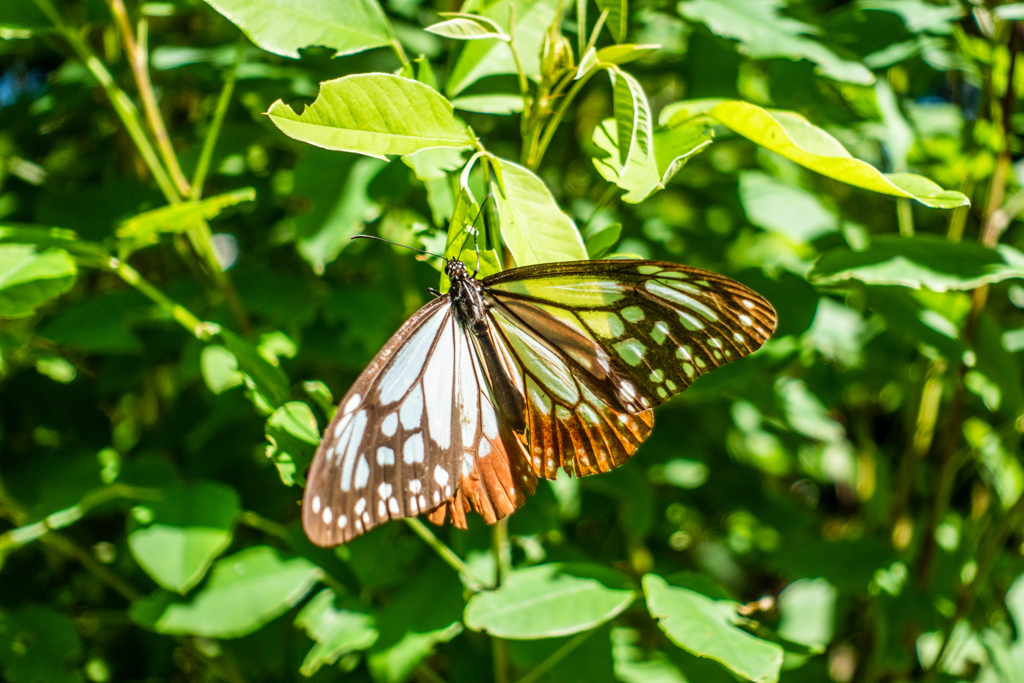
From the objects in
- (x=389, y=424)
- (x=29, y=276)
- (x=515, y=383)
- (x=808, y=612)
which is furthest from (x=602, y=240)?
(x=808, y=612)

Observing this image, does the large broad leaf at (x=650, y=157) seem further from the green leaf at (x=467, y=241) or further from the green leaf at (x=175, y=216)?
the green leaf at (x=175, y=216)

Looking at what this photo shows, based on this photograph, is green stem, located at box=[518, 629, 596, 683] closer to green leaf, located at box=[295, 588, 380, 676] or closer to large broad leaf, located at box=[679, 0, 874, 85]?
Result: green leaf, located at box=[295, 588, 380, 676]

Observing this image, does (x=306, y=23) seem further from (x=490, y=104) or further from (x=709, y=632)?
(x=709, y=632)

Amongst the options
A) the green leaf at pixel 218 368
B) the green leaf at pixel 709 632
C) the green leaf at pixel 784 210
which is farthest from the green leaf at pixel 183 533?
the green leaf at pixel 784 210

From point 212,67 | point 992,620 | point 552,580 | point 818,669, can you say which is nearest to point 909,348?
point 992,620

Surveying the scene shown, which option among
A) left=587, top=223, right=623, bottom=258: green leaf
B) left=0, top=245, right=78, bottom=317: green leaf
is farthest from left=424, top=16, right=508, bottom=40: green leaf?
left=0, top=245, right=78, bottom=317: green leaf
